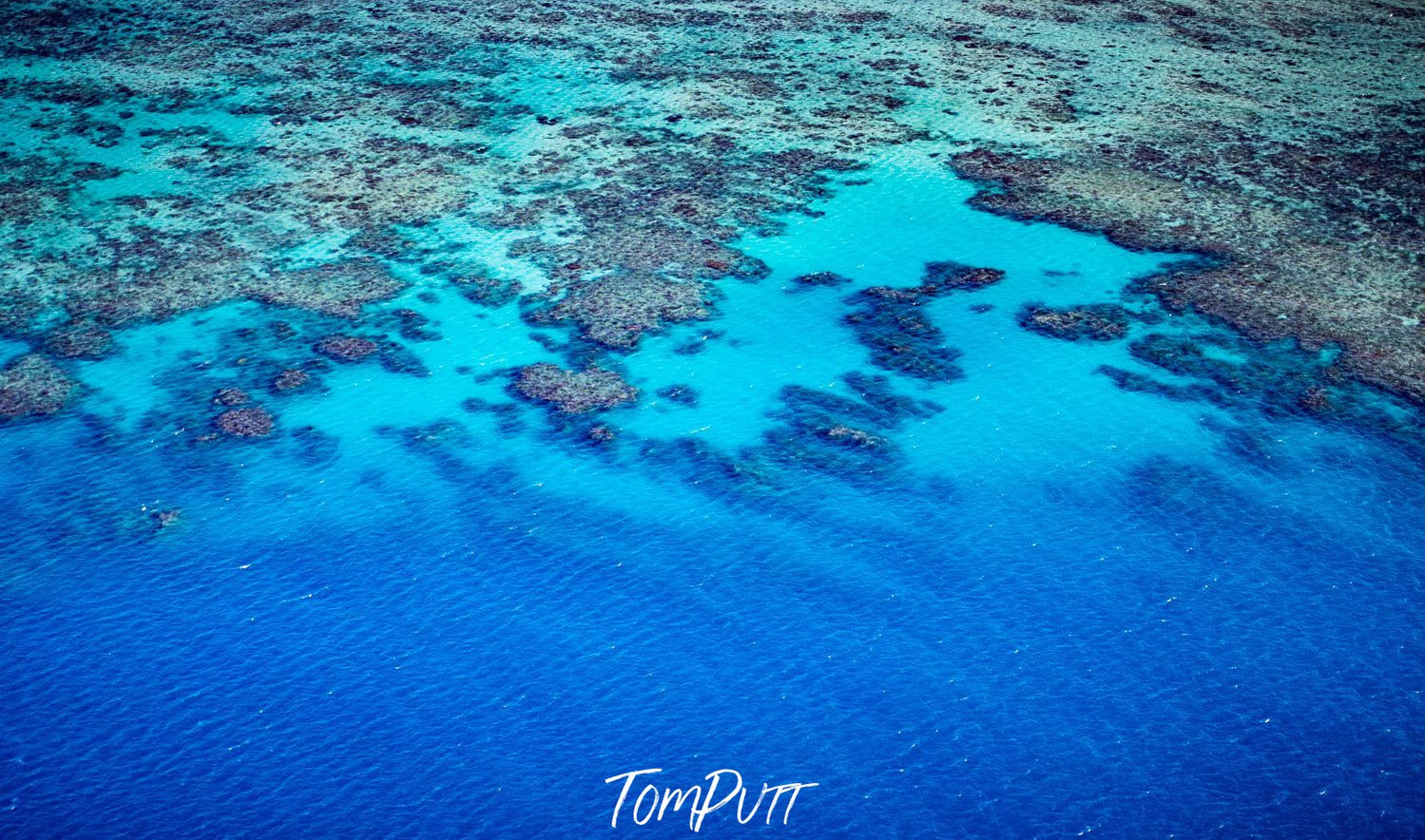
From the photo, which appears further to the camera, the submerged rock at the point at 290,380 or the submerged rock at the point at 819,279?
the submerged rock at the point at 819,279

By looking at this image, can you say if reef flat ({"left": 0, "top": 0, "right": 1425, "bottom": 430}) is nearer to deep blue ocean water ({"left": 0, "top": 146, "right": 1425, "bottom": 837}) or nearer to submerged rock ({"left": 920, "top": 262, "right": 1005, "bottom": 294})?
deep blue ocean water ({"left": 0, "top": 146, "right": 1425, "bottom": 837})

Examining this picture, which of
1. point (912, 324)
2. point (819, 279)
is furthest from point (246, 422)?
point (912, 324)

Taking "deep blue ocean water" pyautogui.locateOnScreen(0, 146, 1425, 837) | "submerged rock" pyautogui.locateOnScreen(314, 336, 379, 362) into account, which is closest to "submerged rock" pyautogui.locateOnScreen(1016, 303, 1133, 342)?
"deep blue ocean water" pyautogui.locateOnScreen(0, 146, 1425, 837)

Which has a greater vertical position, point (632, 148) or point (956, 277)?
point (632, 148)

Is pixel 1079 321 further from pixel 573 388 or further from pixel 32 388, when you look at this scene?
pixel 32 388

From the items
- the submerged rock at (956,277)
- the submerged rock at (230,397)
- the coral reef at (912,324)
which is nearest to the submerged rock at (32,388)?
the submerged rock at (230,397)

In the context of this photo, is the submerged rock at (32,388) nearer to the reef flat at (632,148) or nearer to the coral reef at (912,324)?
the reef flat at (632,148)

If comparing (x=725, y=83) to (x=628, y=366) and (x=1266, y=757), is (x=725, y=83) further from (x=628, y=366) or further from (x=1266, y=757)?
(x=1266, y=757)
